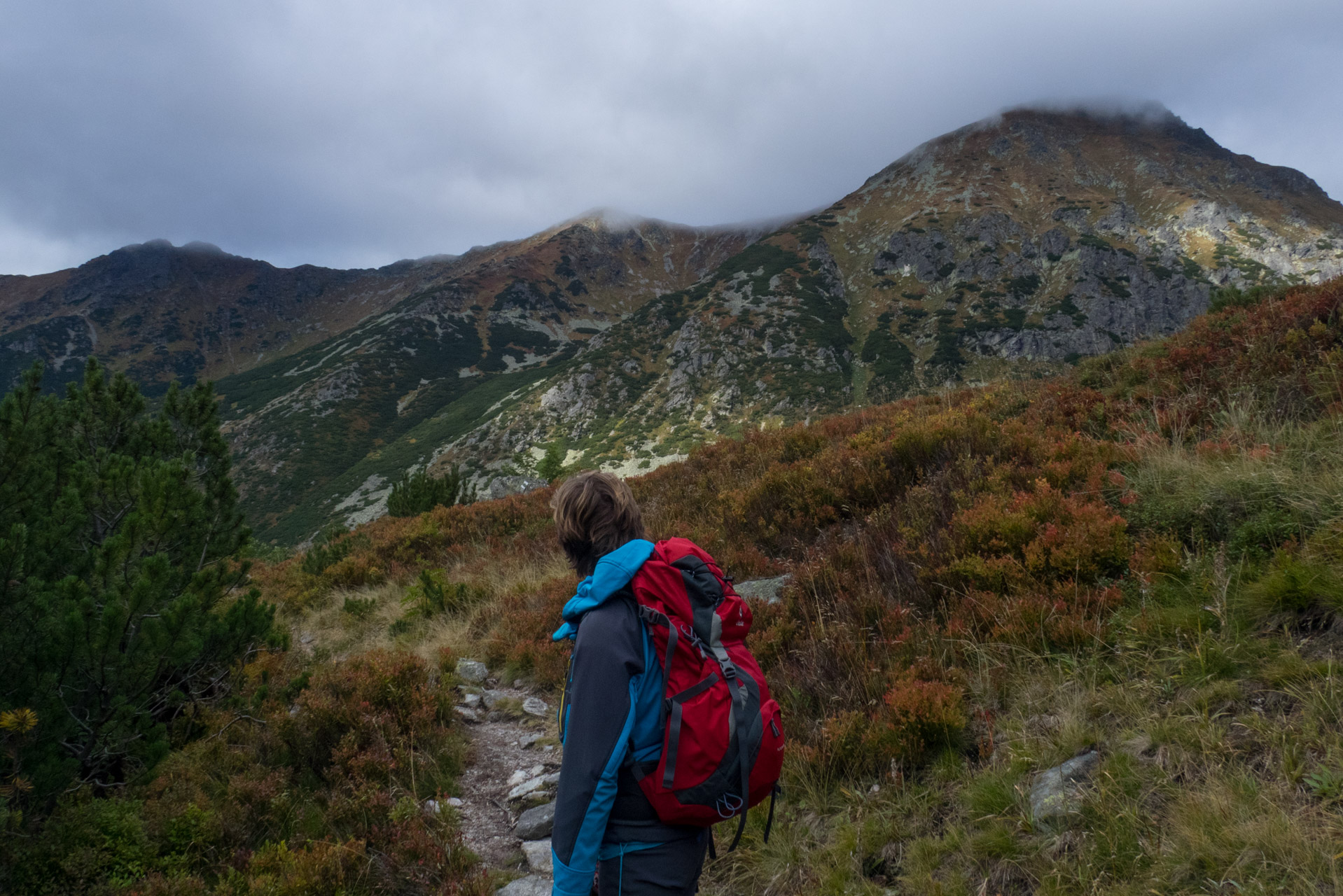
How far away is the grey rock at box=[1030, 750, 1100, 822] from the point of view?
2283mm

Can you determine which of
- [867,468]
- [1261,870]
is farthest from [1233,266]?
[1261,870]

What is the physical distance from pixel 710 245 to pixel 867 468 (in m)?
155

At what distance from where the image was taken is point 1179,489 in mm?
3885

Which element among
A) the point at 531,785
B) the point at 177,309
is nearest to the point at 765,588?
the point at 531,785

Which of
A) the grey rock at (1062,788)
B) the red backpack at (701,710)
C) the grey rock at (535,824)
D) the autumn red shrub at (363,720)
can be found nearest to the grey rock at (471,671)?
the autumn red shrub at (363,720)

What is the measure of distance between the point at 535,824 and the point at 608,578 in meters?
2.66

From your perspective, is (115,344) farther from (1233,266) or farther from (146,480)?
(1233,266)

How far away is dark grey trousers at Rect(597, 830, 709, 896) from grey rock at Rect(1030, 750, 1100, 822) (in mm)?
1447

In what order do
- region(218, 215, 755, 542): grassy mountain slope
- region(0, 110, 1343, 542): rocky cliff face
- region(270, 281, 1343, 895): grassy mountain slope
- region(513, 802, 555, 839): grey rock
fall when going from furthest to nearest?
region(218, 215, 755, 542): grassy mountain slope, region(0, 110, 1343, 542): rocky cliff face, region(513, 802, 555, 839): grey rock, region(270, 281, 1343, 895): grassy mountain slope

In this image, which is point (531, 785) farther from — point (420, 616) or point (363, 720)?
point (420, 616)

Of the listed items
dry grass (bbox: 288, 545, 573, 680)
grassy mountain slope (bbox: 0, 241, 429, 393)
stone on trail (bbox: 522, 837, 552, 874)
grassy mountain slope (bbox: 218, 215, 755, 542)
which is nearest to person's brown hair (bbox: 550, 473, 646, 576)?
stone on trail (bbox: 522, 837, 552, 874)

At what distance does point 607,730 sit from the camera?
1.86 m

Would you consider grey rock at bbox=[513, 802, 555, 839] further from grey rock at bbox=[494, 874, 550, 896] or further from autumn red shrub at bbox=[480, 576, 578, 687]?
autumn red shrub at bbox=[480, 576, 578, 687]

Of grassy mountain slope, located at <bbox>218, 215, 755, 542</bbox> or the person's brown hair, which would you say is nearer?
the person's brown hair
